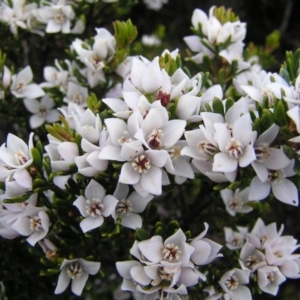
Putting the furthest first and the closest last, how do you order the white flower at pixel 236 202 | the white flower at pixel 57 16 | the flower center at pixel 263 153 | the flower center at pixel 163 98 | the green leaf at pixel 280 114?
the white flower at pixel 57 16
the white flower at pixel 236 202
the flower center at pixel 163 98
the flower center at pixel 263 153
the green leaf at pixel 280 114

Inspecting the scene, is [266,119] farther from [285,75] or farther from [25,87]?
[25,87]

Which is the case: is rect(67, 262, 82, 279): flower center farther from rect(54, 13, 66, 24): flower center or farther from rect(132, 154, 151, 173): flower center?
rect(54, 13, 66, 24): flower center

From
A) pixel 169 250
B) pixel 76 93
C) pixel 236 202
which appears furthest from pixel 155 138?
pixel 76 93

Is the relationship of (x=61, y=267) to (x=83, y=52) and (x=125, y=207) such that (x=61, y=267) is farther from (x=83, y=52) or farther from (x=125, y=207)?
(x=83, y=52)

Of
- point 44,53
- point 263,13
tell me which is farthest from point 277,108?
point 263,13

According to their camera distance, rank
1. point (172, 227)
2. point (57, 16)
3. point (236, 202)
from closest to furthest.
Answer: point (172, 227)
point (236, 202)
point (57, 16)

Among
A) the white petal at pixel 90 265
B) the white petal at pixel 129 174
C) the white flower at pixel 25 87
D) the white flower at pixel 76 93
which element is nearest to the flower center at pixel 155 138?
the white petal at pixel 129 174

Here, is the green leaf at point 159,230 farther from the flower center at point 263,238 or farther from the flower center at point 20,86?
the flower center at point 20,86
